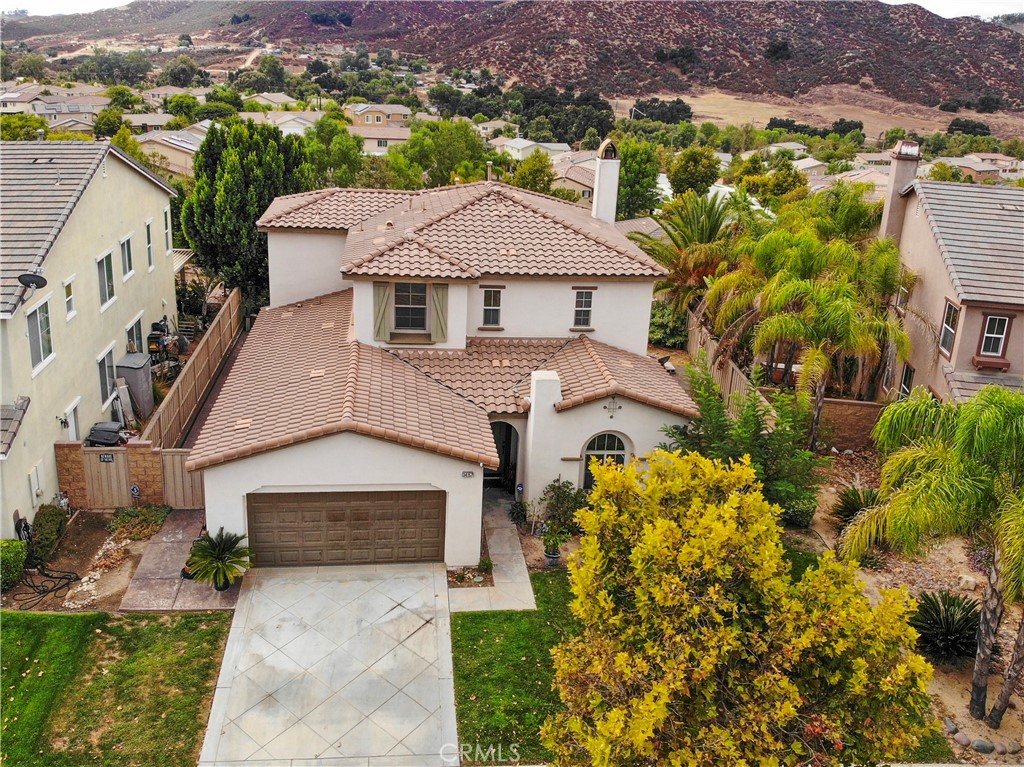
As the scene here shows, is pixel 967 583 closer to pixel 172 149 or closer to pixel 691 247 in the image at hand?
pixel 691 247

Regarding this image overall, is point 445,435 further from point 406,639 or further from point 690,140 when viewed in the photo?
point 690,140

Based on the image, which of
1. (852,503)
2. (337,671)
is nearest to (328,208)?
(337,671)

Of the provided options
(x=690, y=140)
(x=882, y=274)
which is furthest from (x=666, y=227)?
(x=690, y=140)

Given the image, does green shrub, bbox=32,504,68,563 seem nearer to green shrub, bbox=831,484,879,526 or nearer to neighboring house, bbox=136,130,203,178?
green shrub, bbox=831,484,879,526

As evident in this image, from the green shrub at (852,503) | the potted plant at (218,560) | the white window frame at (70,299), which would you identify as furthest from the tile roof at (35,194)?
the green shrub at (852,503)

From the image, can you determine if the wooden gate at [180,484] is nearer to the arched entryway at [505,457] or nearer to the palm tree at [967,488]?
the arched entryway at [505,457]

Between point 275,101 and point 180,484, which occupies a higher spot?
point 275,101
